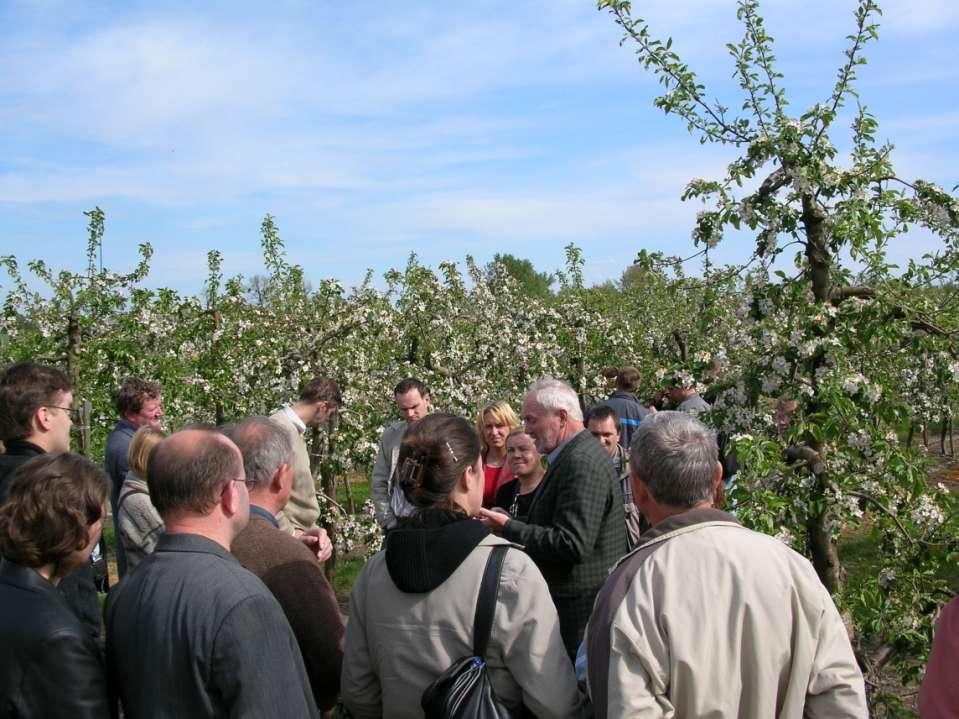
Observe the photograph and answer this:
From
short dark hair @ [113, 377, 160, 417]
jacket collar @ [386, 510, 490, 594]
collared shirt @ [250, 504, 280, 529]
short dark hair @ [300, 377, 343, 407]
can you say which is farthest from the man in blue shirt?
jacket collar @ [386, 510, 490, 594]

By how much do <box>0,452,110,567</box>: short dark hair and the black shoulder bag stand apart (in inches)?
40.1

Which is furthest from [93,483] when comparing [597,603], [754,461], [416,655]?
[754,461]

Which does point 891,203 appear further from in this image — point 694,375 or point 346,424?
point 346,424

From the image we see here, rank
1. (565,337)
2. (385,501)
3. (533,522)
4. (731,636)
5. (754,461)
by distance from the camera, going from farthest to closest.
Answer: (565,337)
(385,501)
(533,522)
(754,461)
(731,636)

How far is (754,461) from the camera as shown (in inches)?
137

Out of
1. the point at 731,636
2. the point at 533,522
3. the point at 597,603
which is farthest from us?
the point at 533,522

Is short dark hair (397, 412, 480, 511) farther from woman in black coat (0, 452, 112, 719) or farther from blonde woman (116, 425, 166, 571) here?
blonde woman (116, 425, 166, 571)

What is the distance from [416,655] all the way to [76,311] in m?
7.40

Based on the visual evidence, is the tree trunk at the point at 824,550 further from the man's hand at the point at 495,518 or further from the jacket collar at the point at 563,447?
the man's hand at the point at 495,518

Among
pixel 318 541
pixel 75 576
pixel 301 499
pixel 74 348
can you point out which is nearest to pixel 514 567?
pixel 318 541

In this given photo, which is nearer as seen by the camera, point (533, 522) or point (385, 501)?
point (533, 522)

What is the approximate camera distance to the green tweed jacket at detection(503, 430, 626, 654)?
145 inches

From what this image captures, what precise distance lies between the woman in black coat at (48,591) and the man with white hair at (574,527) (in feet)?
5.47

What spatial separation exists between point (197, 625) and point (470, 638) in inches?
29.6
